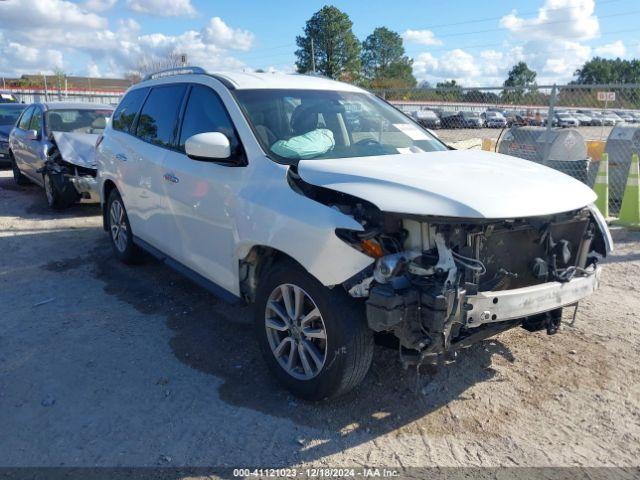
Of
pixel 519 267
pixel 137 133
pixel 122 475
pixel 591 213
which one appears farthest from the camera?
pixel 137 133

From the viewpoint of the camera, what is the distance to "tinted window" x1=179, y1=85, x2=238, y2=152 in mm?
3922

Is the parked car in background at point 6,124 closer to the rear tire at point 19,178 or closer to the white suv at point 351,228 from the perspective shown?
the rear tire at point 19,178

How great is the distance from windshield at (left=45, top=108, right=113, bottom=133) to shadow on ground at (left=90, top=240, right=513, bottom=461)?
224 inches

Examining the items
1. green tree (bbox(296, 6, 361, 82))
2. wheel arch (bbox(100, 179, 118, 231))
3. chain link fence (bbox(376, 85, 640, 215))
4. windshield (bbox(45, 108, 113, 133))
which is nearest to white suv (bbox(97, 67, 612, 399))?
wheel arch (bbox(100, 179, 118, 231))

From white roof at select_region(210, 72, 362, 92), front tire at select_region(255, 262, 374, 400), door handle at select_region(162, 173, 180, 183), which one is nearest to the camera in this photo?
front tire at select_region(255, 262, 374, 400)

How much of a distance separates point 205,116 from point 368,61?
8455 cm

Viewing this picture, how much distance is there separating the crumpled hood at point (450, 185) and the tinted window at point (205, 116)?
88 centimetres

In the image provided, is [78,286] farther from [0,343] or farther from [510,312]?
[510,312]

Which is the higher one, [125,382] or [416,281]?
[416,281]

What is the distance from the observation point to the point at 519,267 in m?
3.26

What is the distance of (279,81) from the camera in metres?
4.40

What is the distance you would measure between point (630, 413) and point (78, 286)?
195 inches

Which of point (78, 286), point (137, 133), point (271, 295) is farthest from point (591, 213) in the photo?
point (78, 286)

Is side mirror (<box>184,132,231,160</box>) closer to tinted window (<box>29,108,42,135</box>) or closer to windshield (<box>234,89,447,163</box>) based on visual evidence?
windshield (<box>234,89,447,163</box>)
